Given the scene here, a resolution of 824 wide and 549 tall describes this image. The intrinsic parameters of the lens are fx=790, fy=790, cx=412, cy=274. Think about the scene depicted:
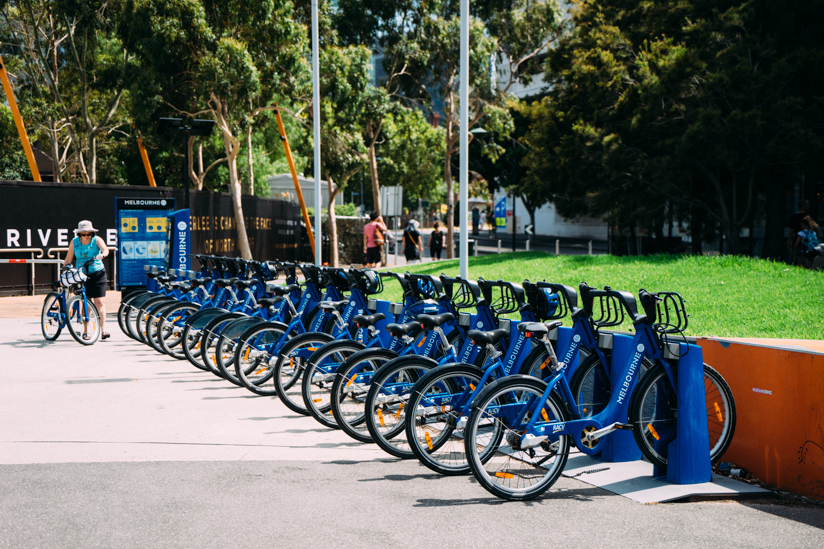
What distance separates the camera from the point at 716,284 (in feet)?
41.5

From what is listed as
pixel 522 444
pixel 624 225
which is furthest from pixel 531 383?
pixel 624 225

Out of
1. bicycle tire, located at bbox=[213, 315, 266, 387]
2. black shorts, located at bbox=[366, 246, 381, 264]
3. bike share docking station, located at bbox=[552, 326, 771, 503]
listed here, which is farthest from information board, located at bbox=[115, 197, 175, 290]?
bike share docking station, located at bbox=[552, 326, 771, 503]

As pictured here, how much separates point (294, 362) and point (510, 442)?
286 centimetres

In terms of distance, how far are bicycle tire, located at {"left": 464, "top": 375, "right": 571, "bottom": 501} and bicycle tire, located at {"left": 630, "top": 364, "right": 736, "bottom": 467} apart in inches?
20.0

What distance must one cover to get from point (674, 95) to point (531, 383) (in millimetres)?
16038

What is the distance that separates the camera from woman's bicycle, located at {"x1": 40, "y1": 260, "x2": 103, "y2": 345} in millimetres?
11617

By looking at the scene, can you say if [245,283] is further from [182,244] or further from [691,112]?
[691,112]

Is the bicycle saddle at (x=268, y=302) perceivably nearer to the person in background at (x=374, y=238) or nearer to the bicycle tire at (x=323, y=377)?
the bicycle tire at (x=323, y=377)

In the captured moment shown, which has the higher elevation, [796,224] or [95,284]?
[796,224]

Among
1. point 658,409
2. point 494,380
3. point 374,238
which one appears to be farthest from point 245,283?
point 374,238

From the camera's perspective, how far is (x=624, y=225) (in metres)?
23.2

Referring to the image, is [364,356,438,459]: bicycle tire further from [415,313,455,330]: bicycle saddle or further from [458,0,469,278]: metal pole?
[458,0,469,278]: metal pole

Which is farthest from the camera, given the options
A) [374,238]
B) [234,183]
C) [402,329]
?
[234,183]

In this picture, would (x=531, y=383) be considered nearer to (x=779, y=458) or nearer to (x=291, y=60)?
(x=779, y=458)
